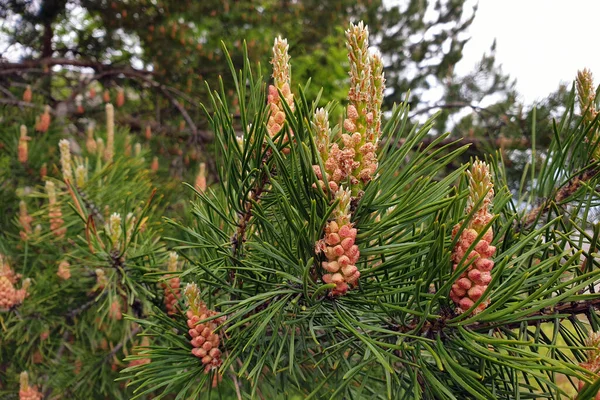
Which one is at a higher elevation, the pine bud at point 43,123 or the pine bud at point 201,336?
the pine bud at point 43,123

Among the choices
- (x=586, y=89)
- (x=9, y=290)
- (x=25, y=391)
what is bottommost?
(x=25, y=391)

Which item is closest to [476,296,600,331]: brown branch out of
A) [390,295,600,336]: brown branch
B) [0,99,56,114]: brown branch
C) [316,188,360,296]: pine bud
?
[390,295,600,336]: brown branch

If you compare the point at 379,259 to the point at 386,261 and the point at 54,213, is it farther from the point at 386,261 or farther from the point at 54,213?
the point at 54,213

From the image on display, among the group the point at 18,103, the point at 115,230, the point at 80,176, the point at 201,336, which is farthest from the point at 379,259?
the point at 18,103

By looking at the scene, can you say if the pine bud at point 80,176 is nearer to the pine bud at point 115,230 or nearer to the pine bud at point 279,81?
the pine bud at point 115,230

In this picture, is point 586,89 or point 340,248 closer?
point 340,248

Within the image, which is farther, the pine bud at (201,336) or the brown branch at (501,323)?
the pine bud at (201,336)

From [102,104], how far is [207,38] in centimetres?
98

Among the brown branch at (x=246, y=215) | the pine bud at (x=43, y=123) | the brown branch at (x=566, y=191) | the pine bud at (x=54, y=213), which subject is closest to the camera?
the brown branch at (x=246, y=215)

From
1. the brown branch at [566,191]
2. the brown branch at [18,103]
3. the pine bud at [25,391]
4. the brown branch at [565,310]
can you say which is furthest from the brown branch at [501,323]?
the brown branch at [18,103]

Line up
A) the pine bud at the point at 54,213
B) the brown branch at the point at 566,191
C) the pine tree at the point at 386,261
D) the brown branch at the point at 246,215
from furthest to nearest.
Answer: the pine bud at the point at 54,213 → the brown branch at the point at 566,191 → the brown branch at the point at 246,215 → the pine tree at the point at 386,261

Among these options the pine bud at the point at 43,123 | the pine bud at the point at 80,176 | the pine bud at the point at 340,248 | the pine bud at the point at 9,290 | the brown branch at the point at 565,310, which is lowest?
the pine bud at the point at 9,290

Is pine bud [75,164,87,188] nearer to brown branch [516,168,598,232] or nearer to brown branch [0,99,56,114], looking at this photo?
brown branch [516,168,598,232]

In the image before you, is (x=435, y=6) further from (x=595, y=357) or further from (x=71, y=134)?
(x=595, y=357)
